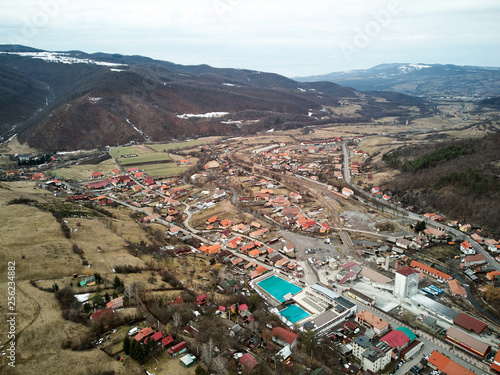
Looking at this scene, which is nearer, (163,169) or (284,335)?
(284,335)

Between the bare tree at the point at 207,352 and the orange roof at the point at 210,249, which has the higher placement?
the bare tree at the point at 207,352

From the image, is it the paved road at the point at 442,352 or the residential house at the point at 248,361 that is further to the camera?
the paved road at the point at 442,352

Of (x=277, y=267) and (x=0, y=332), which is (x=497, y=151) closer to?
(x=277, y=267)

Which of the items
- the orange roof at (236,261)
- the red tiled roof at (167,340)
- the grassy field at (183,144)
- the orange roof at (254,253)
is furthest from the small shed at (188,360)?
the grassy field at (183,144)

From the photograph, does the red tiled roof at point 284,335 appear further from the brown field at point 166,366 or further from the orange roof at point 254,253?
the orange roof at point 254,253

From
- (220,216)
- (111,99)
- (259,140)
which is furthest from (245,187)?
(111,99)

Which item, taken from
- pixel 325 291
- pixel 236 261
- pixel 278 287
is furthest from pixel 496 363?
pixel 236 261

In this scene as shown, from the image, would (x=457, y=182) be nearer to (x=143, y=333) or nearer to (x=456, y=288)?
(x=456, y=288)
